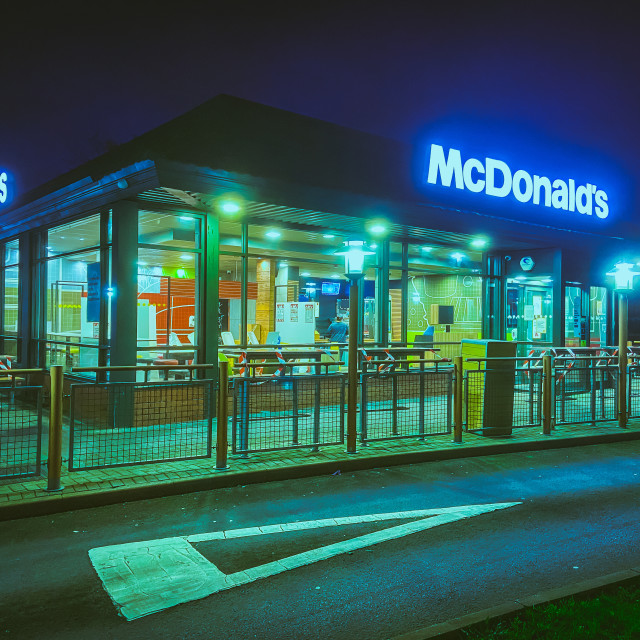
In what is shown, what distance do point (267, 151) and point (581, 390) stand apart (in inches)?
278

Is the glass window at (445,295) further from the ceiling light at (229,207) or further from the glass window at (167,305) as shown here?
the glass window at (167,305)

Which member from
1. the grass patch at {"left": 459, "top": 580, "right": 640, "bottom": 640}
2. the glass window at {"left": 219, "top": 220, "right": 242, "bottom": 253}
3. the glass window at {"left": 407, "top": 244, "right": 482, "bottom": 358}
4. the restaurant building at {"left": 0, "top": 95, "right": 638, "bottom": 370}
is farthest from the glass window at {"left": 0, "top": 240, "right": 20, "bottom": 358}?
the grass patch at {"left": 459, "top": 580, "right": 640, "bottom": 640}

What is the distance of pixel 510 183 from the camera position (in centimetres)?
1453

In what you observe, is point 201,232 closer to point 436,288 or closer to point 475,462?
point 475,462

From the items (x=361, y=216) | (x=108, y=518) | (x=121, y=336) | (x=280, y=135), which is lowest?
(x=108, y=518)

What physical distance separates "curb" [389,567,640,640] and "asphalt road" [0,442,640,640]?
9.5 inches

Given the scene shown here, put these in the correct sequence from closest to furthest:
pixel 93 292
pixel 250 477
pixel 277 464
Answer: pixel 250 477
pixel 277 464
pixel 93 292

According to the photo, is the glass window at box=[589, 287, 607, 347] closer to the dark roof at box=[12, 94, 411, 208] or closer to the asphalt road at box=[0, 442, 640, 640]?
the dark roof at box=[12, 94, 411, 208]

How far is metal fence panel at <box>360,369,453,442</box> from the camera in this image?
861cm

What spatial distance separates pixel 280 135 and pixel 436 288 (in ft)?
25.2

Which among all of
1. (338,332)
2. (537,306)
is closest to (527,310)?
(537,306)

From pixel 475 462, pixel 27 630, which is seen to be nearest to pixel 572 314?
pixel 475 462

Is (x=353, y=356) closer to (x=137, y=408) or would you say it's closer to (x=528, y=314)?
(x=137, y=408)

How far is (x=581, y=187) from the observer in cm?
1609
